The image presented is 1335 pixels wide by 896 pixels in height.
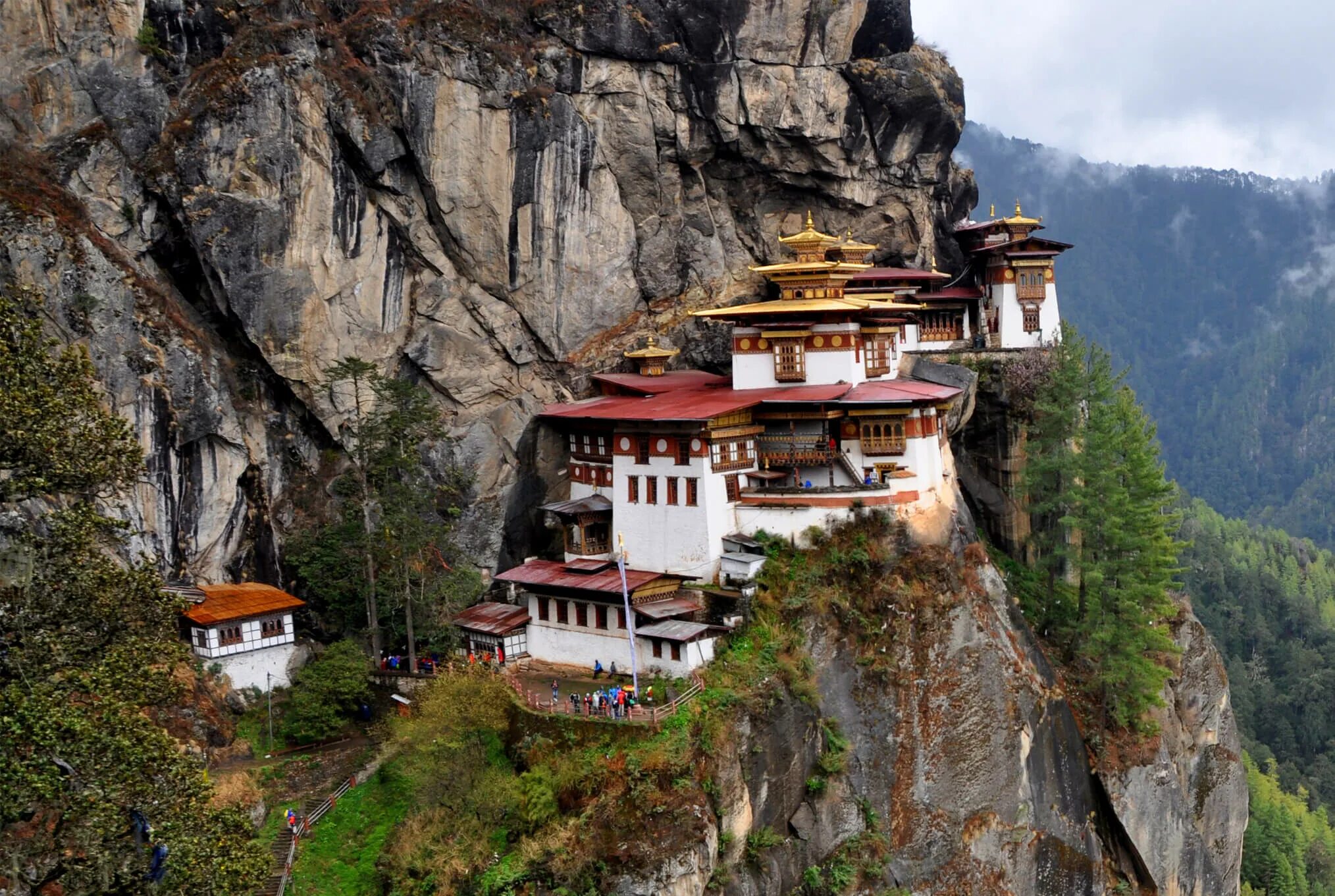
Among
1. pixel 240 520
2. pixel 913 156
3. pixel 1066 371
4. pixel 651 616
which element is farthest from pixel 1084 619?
pixel 240 520

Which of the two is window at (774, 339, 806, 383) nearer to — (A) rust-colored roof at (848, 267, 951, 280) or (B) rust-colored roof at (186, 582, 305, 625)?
(A) rust-colored roof at (848, 267, 951, 280)

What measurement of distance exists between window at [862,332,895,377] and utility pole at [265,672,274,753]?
2085 centimetres

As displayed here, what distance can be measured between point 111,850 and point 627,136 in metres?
32.6

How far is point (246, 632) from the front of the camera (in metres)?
37.2

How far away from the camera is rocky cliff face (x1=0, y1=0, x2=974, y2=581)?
3844 centimetres

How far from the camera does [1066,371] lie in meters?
44.0

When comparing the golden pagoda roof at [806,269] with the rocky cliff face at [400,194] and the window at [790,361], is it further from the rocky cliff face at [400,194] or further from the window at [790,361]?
the rocky cliff face at [400,194]

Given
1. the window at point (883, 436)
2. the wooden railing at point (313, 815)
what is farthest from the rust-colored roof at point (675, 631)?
the window at point (883, 436)

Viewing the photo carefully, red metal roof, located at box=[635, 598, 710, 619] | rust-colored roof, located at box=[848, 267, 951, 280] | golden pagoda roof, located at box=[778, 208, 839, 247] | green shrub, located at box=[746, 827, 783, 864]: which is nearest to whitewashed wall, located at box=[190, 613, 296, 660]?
red metal roof, located at box=[635, 598, 710, 619]

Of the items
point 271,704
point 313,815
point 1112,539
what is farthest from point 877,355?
point 313,815

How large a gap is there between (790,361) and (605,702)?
45.7ft

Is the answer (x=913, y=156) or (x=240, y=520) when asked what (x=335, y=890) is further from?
(x=913, y=156)

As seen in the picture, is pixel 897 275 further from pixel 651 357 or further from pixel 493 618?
pixel 493 618

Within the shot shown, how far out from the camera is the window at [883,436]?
129 feet
